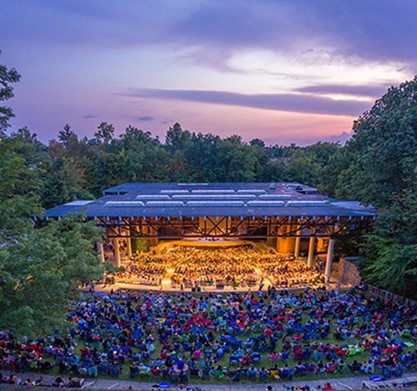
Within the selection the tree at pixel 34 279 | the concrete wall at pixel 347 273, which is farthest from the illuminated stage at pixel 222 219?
the tree at pixel 34 279

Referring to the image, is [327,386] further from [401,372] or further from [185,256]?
[185,256]

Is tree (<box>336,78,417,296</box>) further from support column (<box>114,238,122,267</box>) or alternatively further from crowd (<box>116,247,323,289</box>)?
support column (<box>114,238,122,267</box>)

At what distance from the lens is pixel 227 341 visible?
1470 cm

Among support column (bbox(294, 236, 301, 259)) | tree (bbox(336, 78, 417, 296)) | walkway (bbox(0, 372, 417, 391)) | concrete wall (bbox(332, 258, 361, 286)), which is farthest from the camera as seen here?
support column (bbox(294, 236, 301, 259))

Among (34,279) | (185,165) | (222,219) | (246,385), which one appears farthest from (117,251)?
(185,165)

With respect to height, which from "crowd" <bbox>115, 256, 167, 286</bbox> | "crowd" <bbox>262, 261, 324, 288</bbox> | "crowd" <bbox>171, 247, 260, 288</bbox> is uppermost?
"crowd" <bbox>262, 261, 324, 288</bbox>

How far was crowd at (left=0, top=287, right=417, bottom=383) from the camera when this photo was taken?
12875 mm

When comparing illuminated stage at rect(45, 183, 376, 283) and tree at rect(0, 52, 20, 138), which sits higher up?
tree at rect(0, 52, 20, 138)

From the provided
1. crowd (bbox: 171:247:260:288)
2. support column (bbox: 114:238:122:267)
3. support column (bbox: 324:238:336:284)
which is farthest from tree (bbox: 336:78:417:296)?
support column (bbox: 114:238:122:267)

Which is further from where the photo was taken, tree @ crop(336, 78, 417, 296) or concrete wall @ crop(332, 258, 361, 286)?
concrete wall @ crop(332, 258, 361, 286)

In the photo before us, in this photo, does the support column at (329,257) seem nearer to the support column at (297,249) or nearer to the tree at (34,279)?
the support column at (297,249)

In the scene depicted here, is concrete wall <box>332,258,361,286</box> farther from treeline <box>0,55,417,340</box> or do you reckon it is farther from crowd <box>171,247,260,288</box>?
crowd <box>171,247,260,288</box>

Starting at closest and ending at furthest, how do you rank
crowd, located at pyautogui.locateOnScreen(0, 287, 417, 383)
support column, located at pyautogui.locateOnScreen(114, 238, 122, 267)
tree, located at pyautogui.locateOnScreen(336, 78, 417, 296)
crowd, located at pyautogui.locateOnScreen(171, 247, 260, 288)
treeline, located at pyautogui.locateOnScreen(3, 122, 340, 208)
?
crowd, located at pyautogui.locateOnScreen(0, 287, 417, 383)
tree, located at pyautogui.locateOnScreen(336, 78, 417, 296)
crowd, located at pyautogui.locateOnScreen(171, 247, 260, 288)
support column, located at pyautogui.locateOnScreen(114, 238, 122, 267)
treeline, located at pyautogui.locateOnScreen(3, 122, 340, 208)

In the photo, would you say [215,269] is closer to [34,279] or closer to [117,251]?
[117,251]
